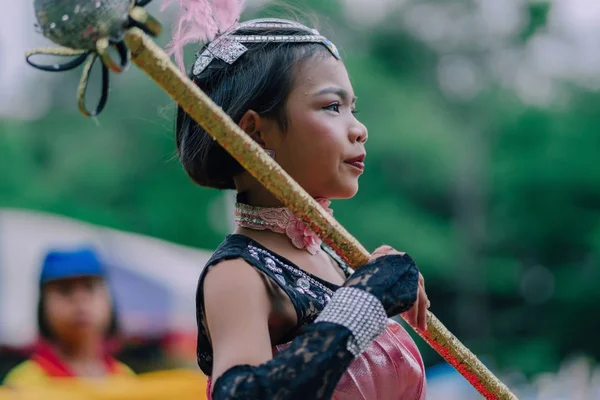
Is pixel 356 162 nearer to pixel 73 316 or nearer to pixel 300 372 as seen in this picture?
pixel 300 372

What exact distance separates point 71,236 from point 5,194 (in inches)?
236

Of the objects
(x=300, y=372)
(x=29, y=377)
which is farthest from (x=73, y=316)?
(x=300, y=372)

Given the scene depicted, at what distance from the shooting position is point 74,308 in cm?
538

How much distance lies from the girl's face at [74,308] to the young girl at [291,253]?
3330mm

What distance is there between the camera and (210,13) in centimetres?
216

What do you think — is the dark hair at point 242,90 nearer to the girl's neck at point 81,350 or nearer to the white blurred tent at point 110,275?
the girl's neck at point 81,350

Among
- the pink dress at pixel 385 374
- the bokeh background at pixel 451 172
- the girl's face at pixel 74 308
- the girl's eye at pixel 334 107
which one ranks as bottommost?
the bokeh background at pixel 451 172

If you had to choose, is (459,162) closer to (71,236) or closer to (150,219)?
(150,219)

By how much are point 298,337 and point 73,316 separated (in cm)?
384

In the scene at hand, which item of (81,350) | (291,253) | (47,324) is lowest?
(81,350)

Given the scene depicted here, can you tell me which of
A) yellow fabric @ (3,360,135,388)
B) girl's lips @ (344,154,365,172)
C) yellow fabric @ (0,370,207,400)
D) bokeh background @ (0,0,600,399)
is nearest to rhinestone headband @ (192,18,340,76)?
girl's lips @ (344,154,365,172)

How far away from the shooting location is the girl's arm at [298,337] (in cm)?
166

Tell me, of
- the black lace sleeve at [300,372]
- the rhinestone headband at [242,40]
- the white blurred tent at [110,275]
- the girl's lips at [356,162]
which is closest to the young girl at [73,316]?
the white blurred tent at [110,275]

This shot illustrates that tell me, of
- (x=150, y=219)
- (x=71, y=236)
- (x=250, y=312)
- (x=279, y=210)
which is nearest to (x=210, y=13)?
(x=279, y=210)
